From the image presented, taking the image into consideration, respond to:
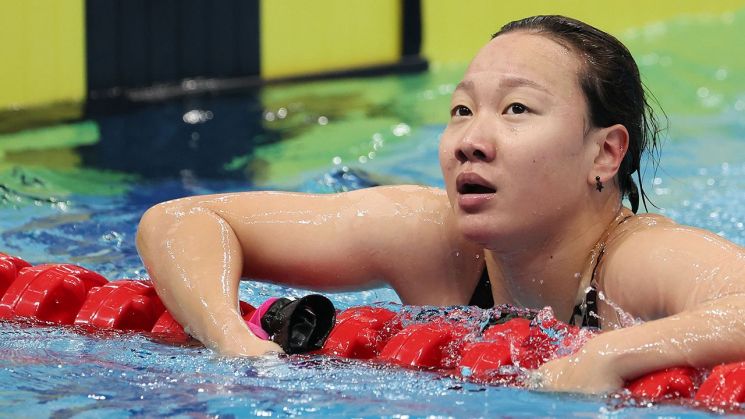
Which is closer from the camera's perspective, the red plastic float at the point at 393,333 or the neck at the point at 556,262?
the red plastic float at the point at 393,333

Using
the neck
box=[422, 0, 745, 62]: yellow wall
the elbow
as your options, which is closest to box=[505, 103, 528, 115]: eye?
the neck

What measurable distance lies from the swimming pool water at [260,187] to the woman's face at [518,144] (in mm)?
323

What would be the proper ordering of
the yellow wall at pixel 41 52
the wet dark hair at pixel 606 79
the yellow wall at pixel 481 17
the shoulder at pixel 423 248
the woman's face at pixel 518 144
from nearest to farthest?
the woman's face at pixel 518 144 → the wet dark hair at pixel 606 79 → the shoulder at pixel 423 248 → the yellow wall at pixel 41 52 → the yellow wall at pixel 481 17

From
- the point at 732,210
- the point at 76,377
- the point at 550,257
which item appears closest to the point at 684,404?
the point at 550,257

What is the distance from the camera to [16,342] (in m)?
2.35

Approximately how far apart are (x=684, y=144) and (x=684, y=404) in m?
3.81

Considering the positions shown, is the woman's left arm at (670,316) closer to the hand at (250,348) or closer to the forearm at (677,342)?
the forearm at (677,342)

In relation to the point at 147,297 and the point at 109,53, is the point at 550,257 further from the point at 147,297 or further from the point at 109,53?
the point at 109,53

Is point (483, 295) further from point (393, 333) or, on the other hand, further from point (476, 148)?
point (476, 148)

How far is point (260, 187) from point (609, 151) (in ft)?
8.39

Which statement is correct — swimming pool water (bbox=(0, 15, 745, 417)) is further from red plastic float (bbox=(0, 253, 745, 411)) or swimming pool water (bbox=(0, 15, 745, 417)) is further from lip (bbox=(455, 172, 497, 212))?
lip (bbox=(455, 172, 497, 212))

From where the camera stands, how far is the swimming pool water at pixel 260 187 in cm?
195

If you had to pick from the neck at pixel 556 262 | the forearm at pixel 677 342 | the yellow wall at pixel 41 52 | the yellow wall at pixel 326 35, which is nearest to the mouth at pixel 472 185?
the neck at pixel 556 262

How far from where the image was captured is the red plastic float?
6.21ft
